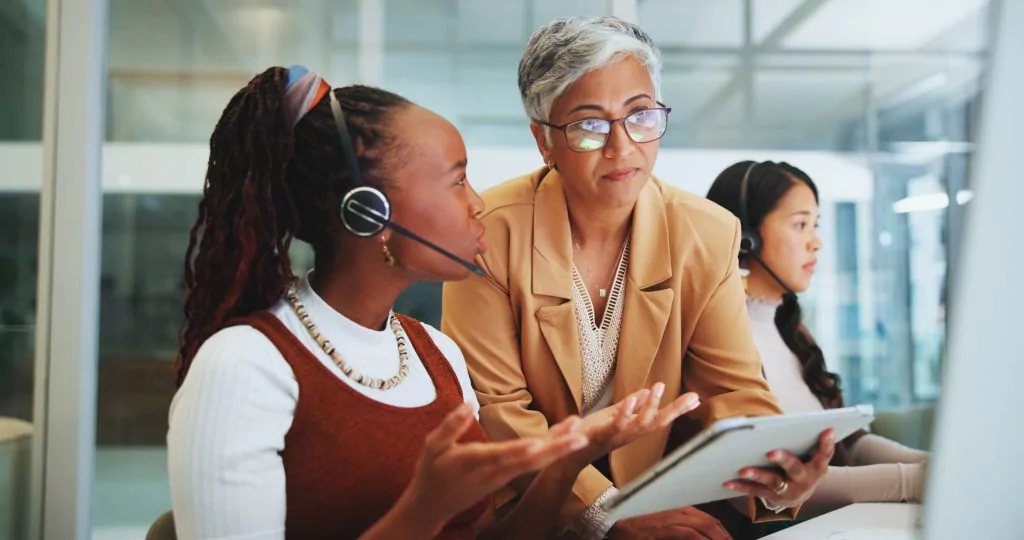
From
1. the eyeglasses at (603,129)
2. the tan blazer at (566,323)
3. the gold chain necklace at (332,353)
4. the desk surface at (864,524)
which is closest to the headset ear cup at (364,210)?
the gold chain necklace at (332,353)

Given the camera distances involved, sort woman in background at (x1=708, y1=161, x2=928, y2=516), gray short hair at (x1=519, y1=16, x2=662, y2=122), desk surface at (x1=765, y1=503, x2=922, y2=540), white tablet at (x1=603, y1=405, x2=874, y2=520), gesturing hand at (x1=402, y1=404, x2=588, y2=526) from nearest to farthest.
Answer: gesturing hand at (x1=402, y1=404, x2=588, y2=526), white tablet at (x1=603, y1=405, x2=874, y2=520), gray short hair at (x1=519, y1=16, x2=662, y2=122), desk surface at (x1=765, y1=503, x2=922, y2=540), woman in background at (x1=708, y1=161, x2=928, y2=516)

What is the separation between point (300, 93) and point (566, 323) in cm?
69

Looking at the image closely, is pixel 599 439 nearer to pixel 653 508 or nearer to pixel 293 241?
pixel 653 508

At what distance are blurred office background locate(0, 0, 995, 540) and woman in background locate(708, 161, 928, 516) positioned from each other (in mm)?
39

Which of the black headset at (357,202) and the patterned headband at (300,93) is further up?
the patterned headband at (300,93)

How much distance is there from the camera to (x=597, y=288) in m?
1.58

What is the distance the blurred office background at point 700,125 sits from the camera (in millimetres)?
1789

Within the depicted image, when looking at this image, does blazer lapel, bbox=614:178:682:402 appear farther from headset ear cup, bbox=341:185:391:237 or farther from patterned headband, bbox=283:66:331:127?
patterned headband, bbox=283:66:331:127

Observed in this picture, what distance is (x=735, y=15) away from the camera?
1.86m

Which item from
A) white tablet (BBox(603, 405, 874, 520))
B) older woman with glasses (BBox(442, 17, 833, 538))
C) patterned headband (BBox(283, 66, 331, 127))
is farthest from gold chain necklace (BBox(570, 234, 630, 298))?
patterned headband (BBox(283, 66, 331, 127))

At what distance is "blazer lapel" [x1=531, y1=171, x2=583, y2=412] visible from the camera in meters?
1.56

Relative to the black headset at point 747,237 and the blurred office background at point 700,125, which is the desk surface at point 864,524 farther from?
the black headset at point 747,237

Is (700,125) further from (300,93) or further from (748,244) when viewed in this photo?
(300,93)

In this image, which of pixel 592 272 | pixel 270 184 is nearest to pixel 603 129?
pixel 592 272
